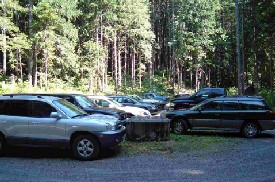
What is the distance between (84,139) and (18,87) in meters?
23.5

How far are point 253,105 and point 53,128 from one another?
8341 millimetres

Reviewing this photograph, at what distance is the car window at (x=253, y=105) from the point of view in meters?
13.3

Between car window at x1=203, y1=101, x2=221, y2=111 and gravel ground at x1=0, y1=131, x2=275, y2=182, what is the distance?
9.84 feet

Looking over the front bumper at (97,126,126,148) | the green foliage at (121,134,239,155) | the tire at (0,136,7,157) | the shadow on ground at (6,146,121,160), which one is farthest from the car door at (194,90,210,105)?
the tire at (0,136,7,157)

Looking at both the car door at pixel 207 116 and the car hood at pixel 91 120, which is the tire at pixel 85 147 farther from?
the car door at pixel 207 116

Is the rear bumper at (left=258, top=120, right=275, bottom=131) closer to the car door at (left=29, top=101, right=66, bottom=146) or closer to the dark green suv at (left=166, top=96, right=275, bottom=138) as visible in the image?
the dark green suv at (left=166, top=96, right=275, bottom=138)

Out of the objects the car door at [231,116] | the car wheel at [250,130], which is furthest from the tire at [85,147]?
the car wheel at [250,130]

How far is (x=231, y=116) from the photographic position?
1349 cm

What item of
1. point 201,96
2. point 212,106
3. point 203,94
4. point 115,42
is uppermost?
point 115,42

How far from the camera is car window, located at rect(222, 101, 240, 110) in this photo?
13633 mm

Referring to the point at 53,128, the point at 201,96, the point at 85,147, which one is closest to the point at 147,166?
the point at 85,147

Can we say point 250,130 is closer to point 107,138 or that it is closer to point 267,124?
point 267,124

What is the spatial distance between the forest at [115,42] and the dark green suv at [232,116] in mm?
18115

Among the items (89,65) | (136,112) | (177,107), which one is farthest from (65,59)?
(136,112)
